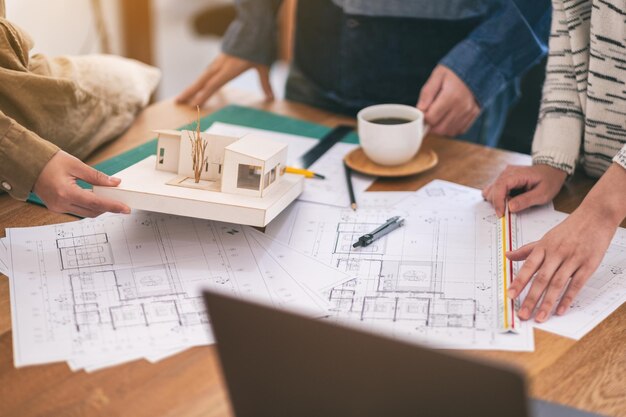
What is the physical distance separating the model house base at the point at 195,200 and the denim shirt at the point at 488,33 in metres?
0.53

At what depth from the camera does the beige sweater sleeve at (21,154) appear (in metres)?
1.06

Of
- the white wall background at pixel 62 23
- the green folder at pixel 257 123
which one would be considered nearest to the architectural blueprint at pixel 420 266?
the green folder at pixel 257 123

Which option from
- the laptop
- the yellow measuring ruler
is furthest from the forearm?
the laptop

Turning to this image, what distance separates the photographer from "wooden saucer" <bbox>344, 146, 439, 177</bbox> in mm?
1304

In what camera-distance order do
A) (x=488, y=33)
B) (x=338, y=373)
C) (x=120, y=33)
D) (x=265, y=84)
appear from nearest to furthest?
(x=338, y=373) → (x=488, y=33) → (x=265, y=84) → (x=120, y=33)

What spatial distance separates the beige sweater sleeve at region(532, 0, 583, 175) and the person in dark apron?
202mm

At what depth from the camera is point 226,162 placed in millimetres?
1080

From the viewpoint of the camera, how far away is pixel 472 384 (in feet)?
1.71

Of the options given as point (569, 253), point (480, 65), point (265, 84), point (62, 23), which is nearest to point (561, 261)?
point (569, 253)

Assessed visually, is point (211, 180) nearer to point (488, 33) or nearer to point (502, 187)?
point (502, 187)

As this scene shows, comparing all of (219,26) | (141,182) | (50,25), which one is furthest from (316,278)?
(219,26)

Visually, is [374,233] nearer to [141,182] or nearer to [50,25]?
[141,182]

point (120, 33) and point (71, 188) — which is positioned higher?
point (71, 188)

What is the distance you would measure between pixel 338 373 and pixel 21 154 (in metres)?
0.68
